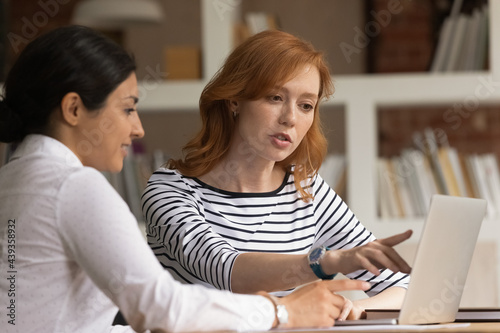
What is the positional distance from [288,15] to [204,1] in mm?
1071

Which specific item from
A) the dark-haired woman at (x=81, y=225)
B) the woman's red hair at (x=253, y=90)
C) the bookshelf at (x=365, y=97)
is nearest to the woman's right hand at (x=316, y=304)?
the dark-haired woman at (x=81, y=225)

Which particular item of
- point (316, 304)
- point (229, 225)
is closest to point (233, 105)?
point (229, 225)

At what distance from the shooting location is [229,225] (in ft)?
5.98

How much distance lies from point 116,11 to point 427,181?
59.9 inches

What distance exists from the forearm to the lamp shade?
2.03 metres

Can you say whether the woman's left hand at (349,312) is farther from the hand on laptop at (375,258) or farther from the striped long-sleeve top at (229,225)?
the striped long-sleeve top at (229,225)

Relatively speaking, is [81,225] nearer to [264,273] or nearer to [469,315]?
[264,273]

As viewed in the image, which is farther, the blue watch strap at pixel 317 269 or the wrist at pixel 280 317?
the blue watch strap at pixel 317 269

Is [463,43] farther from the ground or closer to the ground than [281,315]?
farther from the ground

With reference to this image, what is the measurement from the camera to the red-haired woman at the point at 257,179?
1709 mm

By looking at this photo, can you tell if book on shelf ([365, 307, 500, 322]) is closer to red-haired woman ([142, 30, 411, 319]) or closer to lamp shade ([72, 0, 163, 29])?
red-haired woman ([142, 30, 411, 319])

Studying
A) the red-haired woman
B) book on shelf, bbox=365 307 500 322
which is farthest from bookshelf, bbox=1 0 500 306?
book on shelf, bbox=365 307 500 322

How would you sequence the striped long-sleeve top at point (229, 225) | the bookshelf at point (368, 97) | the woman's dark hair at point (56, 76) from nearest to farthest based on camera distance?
the woman's dark hair at point (56, 76) → the striped long-sleeve top at point (229, 225) → the bookshelf at point (368, 97)

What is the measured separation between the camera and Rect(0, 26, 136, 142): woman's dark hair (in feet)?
4.26
